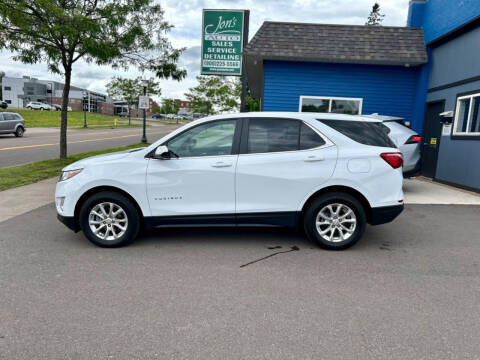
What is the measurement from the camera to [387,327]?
2.92 meters

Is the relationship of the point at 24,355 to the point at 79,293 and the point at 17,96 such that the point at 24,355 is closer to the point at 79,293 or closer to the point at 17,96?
the point at 79,293

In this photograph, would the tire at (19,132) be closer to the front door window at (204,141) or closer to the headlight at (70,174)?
the headlight at (70,174)

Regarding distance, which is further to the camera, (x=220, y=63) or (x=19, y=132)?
(x=19, y=132)

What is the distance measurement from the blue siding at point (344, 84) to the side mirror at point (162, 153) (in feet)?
25.2

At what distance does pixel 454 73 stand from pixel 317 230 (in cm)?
797

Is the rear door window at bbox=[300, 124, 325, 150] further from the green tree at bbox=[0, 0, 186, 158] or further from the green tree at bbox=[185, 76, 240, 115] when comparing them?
the green tree at bbox=[185, 76, 240, 115]

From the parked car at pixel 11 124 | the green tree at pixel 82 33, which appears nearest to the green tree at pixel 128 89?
the parked car at pixel 11 124

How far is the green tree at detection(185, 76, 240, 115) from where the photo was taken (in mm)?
39188

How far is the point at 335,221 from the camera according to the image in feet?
15.3

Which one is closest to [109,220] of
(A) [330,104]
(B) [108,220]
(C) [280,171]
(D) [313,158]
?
(B) [108,220]

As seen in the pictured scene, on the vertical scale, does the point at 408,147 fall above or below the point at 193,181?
above

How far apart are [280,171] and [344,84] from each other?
808 centimetres

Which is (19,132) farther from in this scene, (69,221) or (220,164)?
(220,164)

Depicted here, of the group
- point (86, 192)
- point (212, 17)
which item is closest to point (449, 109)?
point (212, 17)
